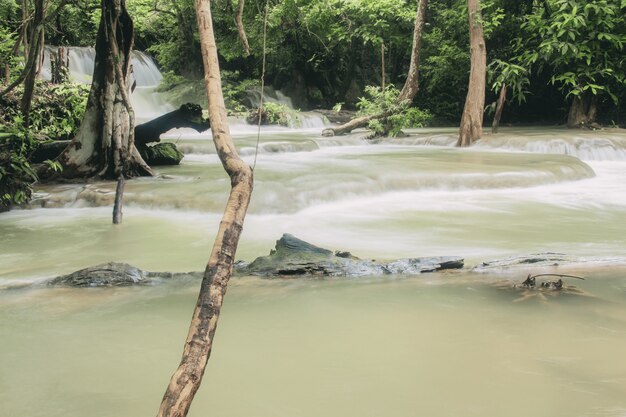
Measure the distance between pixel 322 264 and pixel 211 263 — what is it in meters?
2.60

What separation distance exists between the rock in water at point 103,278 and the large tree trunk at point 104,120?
4.53m

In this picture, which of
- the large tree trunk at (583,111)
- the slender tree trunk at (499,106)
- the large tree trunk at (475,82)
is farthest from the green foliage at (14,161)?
the large tree trunk at (583,111)

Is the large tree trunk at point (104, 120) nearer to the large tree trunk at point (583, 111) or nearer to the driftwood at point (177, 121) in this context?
the driftwood at point (177, 121)

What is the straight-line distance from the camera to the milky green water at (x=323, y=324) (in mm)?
2545

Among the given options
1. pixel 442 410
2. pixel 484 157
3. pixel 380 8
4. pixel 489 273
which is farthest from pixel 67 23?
pixel 442 410

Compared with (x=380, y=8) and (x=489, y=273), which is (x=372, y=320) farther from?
(x=380, y=8)

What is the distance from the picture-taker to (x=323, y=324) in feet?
11.4

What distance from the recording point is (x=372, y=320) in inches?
138

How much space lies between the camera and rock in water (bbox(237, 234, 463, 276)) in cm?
439

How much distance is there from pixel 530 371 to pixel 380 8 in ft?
57.5

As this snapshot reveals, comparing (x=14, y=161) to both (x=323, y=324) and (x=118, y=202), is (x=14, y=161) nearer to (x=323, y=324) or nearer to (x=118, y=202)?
(x=118, y=202)

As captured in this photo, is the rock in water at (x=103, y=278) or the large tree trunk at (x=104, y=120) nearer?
the rock in water at (x=103, y=278)

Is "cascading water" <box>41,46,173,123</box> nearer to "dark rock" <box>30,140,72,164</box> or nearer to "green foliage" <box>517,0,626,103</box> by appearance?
"dark rock" <box>30,140,72,164</box>

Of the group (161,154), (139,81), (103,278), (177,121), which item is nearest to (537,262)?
(103,278)
